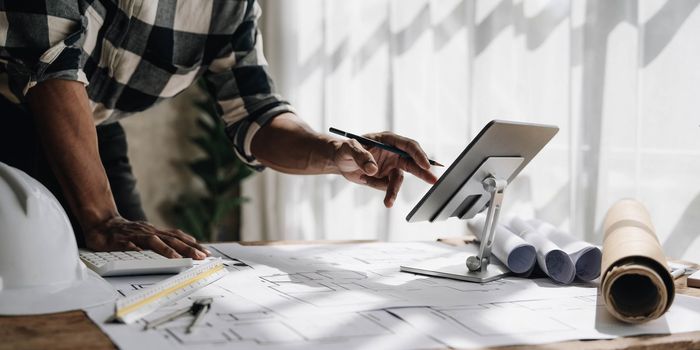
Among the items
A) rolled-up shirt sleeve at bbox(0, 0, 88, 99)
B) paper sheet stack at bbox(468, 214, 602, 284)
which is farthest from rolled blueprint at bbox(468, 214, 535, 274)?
rolled-up shirt sleeve at bbox(0, 0, 88, 99)

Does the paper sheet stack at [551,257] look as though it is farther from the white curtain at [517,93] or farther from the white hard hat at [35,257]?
the white curtain at [517,93]

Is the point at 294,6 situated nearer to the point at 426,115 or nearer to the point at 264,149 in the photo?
the point at 426,115

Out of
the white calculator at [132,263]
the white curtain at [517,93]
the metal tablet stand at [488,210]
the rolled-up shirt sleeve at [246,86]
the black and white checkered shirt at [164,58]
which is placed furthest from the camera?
the white curtain at [517,93]

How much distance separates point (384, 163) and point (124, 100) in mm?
701

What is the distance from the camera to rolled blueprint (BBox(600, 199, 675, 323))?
898 mm

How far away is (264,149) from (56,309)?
87 centimetres

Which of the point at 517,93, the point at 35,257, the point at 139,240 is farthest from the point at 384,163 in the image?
the point at 517,93

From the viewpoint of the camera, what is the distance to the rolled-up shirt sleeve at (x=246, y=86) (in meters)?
1.71

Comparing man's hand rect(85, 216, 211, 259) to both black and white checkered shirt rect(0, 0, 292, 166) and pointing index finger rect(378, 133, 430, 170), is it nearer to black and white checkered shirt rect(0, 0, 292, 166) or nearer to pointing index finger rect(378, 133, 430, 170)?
black and white checkered shirt rect(0, 0, 292, 166)

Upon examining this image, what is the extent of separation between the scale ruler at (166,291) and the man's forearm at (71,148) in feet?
0.89

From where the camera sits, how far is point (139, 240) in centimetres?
120

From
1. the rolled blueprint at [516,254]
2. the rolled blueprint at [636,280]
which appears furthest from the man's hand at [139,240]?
the rolled blueprint at [636,280]

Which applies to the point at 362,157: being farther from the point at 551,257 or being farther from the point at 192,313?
the point at 192,313

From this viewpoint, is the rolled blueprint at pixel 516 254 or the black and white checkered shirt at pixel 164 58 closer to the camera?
the rolled blueprint at pixel 516 254
